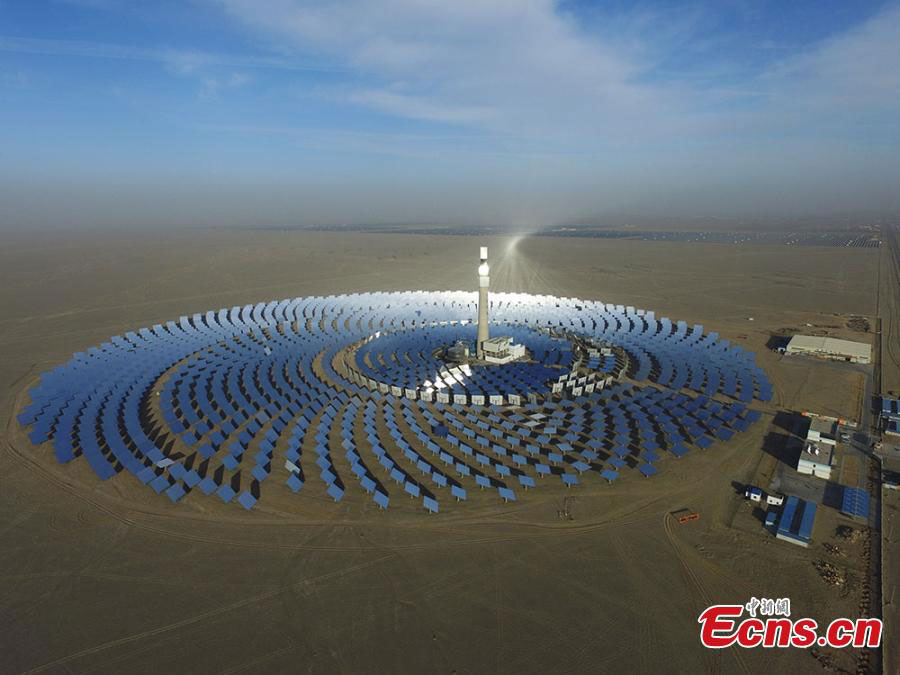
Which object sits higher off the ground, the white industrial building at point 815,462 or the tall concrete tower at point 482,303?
the tall concrete tower at point 482,303

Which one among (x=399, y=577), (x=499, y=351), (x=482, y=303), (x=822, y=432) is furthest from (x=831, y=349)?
(x=399, y=577)

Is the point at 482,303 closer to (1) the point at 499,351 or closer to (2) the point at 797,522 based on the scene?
(1) the point at 499,351

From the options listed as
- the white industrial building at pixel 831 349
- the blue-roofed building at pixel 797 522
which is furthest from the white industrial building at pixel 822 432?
the white industrial building at pixel 831 349

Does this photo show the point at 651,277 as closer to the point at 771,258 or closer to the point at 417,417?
the point at 771,258

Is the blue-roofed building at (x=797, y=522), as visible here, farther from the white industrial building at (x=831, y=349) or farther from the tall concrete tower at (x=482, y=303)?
the white industrial building at (x=831, y=349)

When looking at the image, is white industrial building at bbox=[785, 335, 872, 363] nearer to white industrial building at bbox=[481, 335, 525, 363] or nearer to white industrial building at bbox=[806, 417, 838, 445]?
white industrial building at bbox=[806, 417, 838, 445]

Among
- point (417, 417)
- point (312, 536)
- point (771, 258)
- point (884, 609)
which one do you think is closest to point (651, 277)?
point (771, 258)

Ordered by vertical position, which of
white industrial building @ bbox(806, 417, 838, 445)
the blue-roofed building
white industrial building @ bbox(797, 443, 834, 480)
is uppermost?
white industrial building @ bbox(806, 417, 838, 445)

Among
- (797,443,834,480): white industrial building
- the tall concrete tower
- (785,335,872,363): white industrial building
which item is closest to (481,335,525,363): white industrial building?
the tall concrete tower
